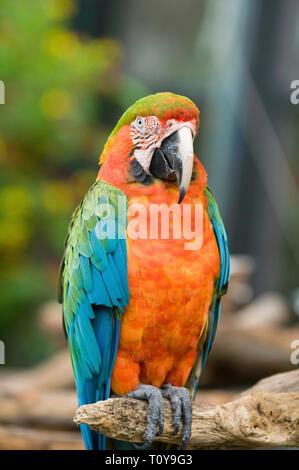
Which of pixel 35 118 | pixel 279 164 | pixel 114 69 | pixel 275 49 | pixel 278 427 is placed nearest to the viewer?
pixel 278 427

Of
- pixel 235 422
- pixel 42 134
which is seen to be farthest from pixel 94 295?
pixel 42 134

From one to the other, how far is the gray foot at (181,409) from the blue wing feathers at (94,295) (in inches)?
5.1

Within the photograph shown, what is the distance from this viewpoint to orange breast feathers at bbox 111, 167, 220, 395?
88 cm

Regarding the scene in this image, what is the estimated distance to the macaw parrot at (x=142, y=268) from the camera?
87 cm

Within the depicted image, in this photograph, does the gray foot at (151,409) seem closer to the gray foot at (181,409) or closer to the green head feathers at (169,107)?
the gray foot at (181,409)

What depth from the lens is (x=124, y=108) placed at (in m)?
2.11

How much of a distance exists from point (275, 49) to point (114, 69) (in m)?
0.97

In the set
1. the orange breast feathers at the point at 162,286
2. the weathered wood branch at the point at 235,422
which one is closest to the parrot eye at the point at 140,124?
the orange breast feathers at the point at 162,286

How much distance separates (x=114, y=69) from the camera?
257 cm

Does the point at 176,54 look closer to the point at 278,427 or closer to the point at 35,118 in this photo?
the point at 35,118

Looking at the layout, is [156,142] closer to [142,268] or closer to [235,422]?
[142,268]

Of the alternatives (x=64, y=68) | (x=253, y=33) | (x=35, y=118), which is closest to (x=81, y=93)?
(x=64, y=68)

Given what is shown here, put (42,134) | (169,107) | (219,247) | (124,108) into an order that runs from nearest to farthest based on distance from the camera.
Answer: (169,107) < (219,247) < (124,108) < (42,134)

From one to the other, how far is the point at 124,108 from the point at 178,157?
136 centimetres
